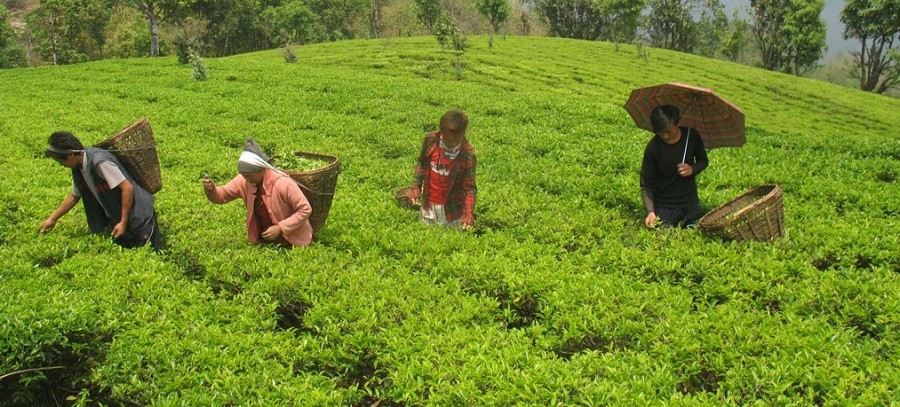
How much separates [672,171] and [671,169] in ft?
0.11

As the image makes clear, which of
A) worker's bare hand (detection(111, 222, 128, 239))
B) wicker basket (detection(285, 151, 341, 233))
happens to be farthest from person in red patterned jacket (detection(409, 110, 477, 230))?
worker's bare hand (detection(111, 222, 128, 239))

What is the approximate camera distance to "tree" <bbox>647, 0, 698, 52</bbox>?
6594 centimetres

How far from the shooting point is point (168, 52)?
2365 inches

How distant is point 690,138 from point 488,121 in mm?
8346

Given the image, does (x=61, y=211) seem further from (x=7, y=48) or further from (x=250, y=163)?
(x=7, y=48)

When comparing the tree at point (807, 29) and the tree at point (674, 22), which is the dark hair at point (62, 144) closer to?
the tree at point (807, 29)

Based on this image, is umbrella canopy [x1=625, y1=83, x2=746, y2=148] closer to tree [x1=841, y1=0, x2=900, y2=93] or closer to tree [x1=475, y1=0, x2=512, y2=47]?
tree [x1=475, y1=0, x2=512, y2=47]

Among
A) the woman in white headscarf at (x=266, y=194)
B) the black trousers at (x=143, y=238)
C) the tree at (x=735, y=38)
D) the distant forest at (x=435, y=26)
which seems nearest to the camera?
the woman in white headscarf at (x=266, y=194)

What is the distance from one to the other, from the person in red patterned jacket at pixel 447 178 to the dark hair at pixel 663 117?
2.16 m

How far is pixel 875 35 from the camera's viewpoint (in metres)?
49.6

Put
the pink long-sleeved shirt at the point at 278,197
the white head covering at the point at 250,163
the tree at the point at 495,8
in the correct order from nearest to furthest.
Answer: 1. the white head covering at the point at 250,163
2. the pink long-sleeved shirt at the point at 278,197
3. the tree at the point at 495,8

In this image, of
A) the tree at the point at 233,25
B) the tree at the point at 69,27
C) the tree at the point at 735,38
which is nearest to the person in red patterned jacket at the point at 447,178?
the tree at the point at 233,25

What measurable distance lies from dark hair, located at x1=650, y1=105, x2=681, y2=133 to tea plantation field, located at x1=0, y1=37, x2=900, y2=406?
1358 mm

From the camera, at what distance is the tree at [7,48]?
5191cm
